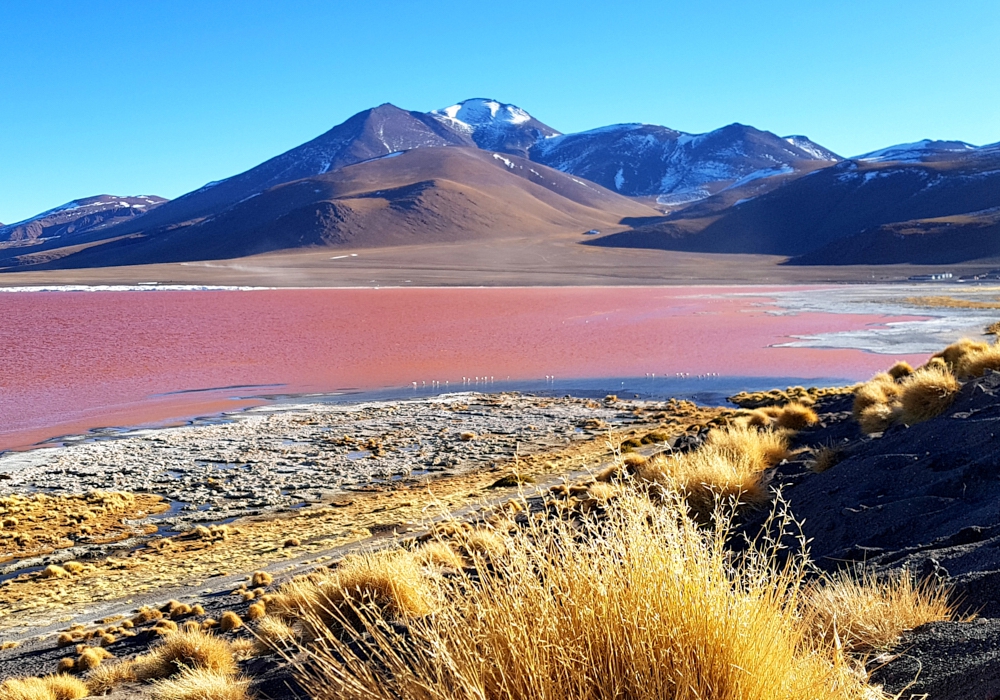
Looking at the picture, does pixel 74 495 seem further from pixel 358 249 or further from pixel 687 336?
pixel 358 249

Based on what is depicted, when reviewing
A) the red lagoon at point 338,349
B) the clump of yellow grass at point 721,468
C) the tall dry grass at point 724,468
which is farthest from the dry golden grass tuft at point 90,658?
the red lagoon at point 338,349

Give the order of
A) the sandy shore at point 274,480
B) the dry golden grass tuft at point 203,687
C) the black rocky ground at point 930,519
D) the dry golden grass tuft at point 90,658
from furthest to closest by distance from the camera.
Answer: the sandy shore at point 274,480 < the dry golden grass tuft at point 90,658 < the dry golden grass tuft at point 203,687 < the black rocky ground at point 930,519

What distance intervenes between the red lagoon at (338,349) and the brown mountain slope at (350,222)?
81.0 m

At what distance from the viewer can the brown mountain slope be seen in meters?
129

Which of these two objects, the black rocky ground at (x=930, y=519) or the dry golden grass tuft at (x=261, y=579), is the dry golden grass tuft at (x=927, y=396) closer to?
the black rocky ground at (x=930, y=519)

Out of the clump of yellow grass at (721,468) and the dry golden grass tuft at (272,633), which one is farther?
the clump of yellow grass at (721,468)

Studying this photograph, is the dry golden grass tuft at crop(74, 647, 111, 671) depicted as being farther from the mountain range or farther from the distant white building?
the mountain range

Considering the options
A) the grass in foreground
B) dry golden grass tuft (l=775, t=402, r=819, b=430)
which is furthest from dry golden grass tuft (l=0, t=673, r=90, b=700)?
dry golden grass tuft (l=775, t=402, r=819, b=430)

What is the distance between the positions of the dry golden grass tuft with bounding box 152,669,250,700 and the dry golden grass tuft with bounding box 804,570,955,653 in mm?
2639

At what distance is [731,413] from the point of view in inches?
561

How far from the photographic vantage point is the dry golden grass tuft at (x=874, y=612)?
2.89m

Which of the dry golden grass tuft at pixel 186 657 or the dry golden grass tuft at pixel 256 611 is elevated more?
the dry golden grass tuft at pixel 186 657

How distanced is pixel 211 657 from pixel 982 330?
93.4ft

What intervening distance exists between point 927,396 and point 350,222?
13032 centimetres
